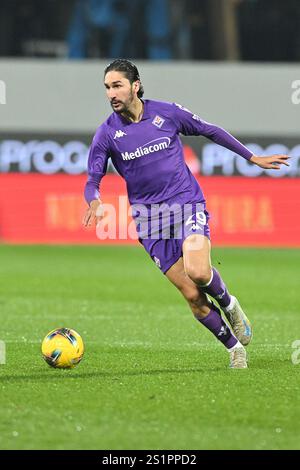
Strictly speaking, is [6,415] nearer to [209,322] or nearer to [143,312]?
[209,322]

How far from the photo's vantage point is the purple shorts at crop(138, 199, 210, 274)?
8.74 meters

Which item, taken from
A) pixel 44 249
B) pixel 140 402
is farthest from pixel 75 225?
pixel 140 402

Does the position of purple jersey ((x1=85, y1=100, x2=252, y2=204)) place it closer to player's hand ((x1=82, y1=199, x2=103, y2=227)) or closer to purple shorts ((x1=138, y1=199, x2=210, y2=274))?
purple shorts ((x1=138, y1=199, x2=210, y2=274))

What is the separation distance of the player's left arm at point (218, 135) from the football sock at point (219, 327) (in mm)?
1231

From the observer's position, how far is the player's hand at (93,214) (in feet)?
27.4

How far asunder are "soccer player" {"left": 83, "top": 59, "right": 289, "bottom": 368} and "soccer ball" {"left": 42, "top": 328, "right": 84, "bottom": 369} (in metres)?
0.90

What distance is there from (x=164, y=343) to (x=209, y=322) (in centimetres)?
203

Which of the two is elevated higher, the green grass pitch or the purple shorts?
the purple shorts
